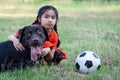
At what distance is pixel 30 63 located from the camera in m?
7.45

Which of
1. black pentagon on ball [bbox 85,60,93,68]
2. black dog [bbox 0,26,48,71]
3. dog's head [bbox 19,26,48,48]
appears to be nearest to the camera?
dog's head [bbox 19,26,48,48]

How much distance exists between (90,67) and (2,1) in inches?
1098

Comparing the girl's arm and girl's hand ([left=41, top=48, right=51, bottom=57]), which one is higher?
the girl's arm

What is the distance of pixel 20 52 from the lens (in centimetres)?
733

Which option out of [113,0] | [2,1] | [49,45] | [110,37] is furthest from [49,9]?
[2,1]

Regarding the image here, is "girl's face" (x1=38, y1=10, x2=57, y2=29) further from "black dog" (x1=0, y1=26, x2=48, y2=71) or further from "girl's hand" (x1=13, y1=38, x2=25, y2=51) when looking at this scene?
"girl's hand" (x1=13, y1=38, x2=25, y2=51)

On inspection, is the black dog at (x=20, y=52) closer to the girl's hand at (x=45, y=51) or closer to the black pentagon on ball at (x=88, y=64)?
the girl's hand at (x=45, y=51)

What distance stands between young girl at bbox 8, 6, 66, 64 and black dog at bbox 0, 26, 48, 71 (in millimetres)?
91

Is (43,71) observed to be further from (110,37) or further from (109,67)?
(110,37)

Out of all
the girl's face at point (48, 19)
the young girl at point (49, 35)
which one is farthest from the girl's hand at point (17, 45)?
the girl's face at point (48, 19)

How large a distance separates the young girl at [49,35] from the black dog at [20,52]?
0.09m

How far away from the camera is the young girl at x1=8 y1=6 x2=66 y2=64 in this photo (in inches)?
290

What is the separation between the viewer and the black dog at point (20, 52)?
714 cm

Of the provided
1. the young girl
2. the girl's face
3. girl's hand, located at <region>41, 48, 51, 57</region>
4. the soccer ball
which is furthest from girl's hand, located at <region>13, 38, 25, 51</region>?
the soccer ball
